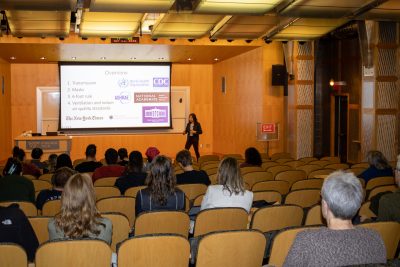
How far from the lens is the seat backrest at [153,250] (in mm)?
3365

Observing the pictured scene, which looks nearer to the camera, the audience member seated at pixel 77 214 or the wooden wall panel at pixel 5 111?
the audience member seated at pixel 77 214

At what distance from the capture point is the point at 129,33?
10875mm

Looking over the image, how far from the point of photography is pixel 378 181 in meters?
6.74

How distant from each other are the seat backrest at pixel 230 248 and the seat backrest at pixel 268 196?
6.64 feet

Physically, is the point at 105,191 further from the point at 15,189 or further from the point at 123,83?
the point at 123,83

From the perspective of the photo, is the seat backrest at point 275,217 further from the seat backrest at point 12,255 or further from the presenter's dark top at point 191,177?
the presenter's dark top at point 191,177

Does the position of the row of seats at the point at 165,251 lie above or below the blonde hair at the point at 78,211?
below

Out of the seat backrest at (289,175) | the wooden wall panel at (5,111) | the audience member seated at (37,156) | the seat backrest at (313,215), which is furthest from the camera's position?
the wooden wall panel at (5,111)

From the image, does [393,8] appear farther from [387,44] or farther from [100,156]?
[100,156]

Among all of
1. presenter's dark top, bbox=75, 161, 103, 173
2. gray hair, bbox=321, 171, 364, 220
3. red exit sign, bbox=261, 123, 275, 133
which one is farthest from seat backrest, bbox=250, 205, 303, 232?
red exit sign, bbox=261, 123, 275, 133

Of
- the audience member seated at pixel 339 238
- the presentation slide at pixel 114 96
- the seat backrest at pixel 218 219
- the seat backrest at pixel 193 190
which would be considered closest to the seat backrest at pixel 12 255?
the seat backrest at pixel 218 219

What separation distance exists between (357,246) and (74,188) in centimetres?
206

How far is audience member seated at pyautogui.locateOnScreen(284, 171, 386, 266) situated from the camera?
2.47m

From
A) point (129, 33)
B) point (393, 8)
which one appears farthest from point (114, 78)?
point (393, 8)
